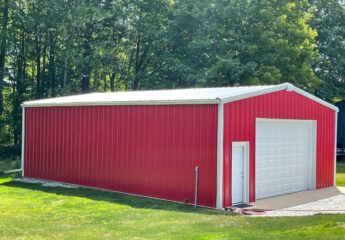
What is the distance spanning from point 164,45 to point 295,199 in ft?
56.3

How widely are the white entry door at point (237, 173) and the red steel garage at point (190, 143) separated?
3 centimetres

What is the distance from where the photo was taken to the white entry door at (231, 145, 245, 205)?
12.8 metres

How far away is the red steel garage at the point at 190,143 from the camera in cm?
1227

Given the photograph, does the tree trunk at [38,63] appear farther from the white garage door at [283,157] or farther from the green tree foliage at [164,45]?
the white garage door at [283,157]

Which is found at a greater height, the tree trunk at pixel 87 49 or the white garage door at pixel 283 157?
the tree trunk at pixel 87 49

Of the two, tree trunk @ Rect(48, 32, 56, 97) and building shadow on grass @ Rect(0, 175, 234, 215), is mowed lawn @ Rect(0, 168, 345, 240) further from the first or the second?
tree trunk @ Rect(48, 32, 56, 97)

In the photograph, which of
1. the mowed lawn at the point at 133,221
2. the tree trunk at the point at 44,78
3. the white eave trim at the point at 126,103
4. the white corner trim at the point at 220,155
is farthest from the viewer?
the tree trunk at the point at 44,78

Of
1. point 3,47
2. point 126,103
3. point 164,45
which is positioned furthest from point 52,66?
point 126,103

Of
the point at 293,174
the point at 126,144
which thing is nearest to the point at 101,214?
the point at 126,144

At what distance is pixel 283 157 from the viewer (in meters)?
15.0

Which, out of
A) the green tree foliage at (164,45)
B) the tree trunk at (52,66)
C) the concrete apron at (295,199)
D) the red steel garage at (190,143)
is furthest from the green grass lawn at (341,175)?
the tree trunk at (52,66)

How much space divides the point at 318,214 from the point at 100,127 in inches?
281

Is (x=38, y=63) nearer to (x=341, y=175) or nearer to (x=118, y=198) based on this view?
(x=118, y=198)

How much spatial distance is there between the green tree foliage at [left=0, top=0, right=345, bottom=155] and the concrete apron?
1030 centimetres
